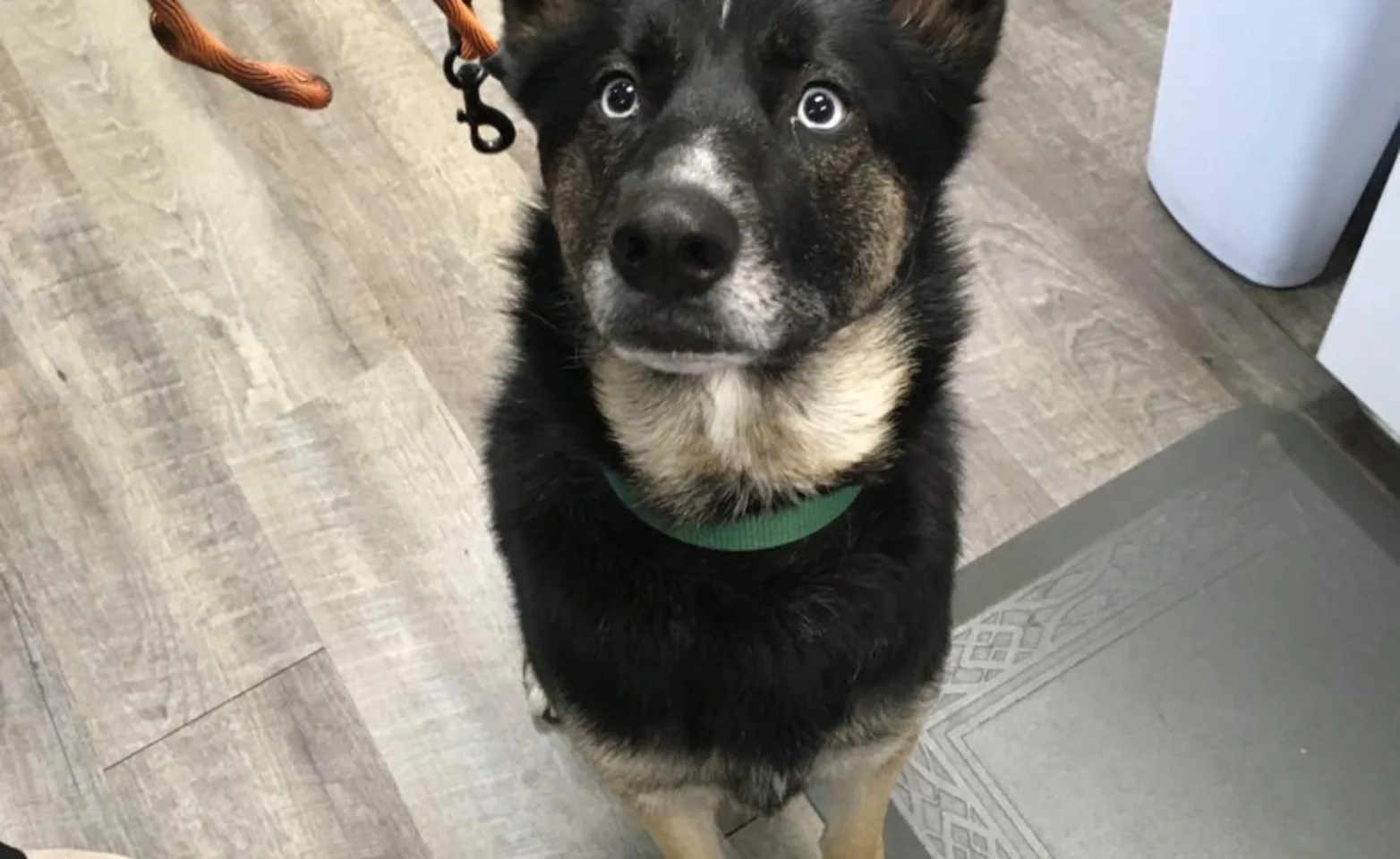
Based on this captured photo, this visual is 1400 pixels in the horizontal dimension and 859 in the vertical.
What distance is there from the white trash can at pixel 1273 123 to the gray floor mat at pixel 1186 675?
281 mm

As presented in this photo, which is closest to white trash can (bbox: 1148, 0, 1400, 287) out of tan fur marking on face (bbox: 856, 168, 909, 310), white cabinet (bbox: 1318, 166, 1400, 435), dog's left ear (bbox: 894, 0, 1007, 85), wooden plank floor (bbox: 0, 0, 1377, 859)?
wooden plank floor (bbox: 0, 0, 1377, 859)

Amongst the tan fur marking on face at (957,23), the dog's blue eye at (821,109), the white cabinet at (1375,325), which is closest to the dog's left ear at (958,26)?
the tan fur marking on face at (957,23)

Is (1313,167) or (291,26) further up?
(1313,167)

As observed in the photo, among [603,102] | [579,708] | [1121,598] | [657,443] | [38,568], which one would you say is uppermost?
[603,102]

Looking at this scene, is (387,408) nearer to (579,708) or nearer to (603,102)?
(579,708)

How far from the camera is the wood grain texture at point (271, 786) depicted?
63.6 inches

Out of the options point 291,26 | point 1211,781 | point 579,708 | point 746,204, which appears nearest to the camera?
point 746,204

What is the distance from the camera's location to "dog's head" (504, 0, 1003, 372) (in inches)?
38.5

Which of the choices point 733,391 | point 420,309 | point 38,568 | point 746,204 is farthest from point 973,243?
point 38,568

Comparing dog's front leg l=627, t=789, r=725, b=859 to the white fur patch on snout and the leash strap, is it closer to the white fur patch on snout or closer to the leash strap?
the white fur patch on snout

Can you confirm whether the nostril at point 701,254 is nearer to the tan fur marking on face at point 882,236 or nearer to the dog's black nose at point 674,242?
the dog's black nose at point 674,242

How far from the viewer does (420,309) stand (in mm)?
2025

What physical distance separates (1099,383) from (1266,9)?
53 cm

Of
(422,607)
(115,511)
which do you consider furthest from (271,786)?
(115,511)
